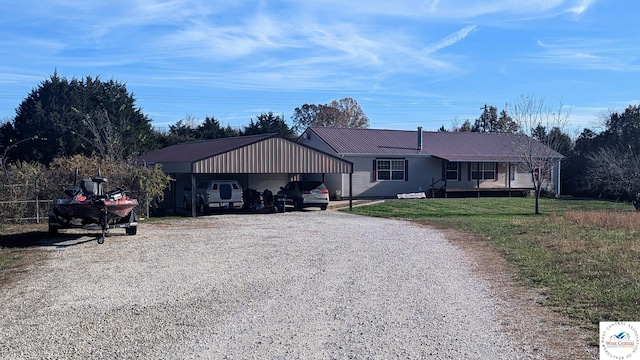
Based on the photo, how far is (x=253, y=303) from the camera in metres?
8.61

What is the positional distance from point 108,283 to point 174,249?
170 inches

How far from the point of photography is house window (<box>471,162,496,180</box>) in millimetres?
38969

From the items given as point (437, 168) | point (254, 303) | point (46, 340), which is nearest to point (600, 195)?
point (437, 168)

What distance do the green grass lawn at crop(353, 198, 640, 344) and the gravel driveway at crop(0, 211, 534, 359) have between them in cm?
110

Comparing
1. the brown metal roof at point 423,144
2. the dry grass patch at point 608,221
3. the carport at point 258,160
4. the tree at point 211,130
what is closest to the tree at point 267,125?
the tree at point 211,130

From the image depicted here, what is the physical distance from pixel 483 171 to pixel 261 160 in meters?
18.7

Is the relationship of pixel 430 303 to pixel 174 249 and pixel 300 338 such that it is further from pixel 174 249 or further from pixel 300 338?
pixel 174 249

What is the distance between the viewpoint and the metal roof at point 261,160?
970 inches

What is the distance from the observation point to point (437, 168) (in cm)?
3812


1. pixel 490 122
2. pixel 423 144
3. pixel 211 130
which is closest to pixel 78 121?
pixel 211 130

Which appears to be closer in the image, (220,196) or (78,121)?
(220,196)

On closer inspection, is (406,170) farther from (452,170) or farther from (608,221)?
(608,221)

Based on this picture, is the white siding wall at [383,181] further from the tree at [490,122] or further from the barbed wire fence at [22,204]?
the tree at [490,122]

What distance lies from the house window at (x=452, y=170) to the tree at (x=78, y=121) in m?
19.6
